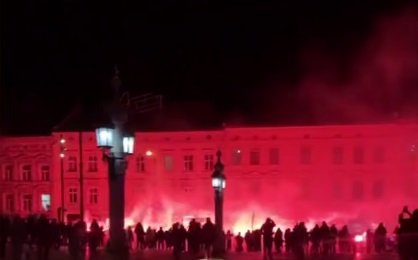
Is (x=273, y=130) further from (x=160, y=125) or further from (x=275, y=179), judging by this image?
(x=160, y=125)

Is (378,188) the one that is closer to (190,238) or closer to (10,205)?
(10,205)

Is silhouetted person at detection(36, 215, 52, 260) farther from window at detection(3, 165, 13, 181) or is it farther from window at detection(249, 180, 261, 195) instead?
window at detection(3, 165, 13, 181)


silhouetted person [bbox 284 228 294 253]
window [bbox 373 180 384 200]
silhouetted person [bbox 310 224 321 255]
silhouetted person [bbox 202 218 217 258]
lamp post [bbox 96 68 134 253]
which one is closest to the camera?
lamp post [bbox 96 68 134 253]

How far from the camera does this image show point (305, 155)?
70.4 meters

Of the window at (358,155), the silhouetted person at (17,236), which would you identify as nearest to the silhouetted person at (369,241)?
the silhouetted person at (17,236)

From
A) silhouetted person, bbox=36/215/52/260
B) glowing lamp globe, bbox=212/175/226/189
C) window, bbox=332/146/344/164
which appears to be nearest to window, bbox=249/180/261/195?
window, bbox=332/146/344/164

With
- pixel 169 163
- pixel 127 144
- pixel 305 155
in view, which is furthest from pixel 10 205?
pixel 305 155

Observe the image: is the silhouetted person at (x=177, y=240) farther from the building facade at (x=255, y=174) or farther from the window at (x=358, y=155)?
the window at (x=358, y=155)

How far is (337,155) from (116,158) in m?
55.4

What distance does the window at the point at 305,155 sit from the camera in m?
70.3

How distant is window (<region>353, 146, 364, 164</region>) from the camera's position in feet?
230

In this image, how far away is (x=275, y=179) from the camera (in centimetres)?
7069

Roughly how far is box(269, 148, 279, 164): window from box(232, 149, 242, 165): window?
244cm

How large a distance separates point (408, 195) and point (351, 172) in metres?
5.00
